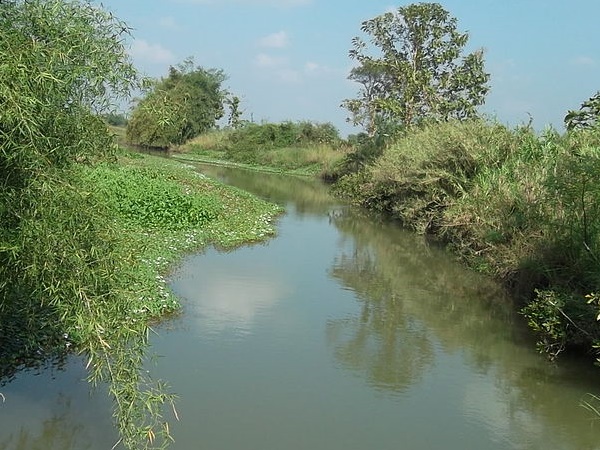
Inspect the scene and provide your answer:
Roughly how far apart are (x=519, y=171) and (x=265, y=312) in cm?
770

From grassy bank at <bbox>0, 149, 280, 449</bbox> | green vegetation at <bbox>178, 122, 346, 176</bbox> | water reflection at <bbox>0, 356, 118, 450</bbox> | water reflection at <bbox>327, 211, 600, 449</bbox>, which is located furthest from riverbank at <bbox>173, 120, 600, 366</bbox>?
green vegetation at <bbox>178, 122, 346, 176</bbox>

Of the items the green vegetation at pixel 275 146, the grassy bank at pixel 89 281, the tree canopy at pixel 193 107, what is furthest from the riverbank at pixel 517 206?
the tree canopy at pixel 193 107

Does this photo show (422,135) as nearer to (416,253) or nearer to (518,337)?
(416,253)

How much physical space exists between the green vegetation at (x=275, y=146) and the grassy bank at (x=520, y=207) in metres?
22.2

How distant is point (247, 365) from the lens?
8703 millimetres

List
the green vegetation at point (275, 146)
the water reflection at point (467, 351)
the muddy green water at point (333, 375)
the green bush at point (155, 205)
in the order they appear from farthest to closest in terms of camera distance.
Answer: the green vegetation at point (275, 146)
the green bush at point (155, 205)
the water reflection at point (467, 351)
the muddy green water at point (333, 375)

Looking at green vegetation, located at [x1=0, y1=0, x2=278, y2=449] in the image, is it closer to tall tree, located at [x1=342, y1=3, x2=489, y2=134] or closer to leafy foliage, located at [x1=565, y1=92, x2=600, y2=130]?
Result: leafy foliage, located at [x1=565, y1=92, x2=600, y2=130]

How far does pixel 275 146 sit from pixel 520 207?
4373 centimetres

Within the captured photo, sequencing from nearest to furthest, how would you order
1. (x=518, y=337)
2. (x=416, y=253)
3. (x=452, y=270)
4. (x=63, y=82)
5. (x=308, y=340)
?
(x=63, y=82), (x=308, y=340), (x=518, y=337), (x=452, y=270), (x=416, y=253)

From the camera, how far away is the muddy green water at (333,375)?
6.86 meters

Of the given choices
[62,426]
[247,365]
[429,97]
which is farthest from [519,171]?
[429,97]

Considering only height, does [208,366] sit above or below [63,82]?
below

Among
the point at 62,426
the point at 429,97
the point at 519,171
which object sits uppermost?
the point at 429,97

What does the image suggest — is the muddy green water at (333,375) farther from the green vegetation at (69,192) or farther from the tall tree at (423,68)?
the tall tree at (423,68)
